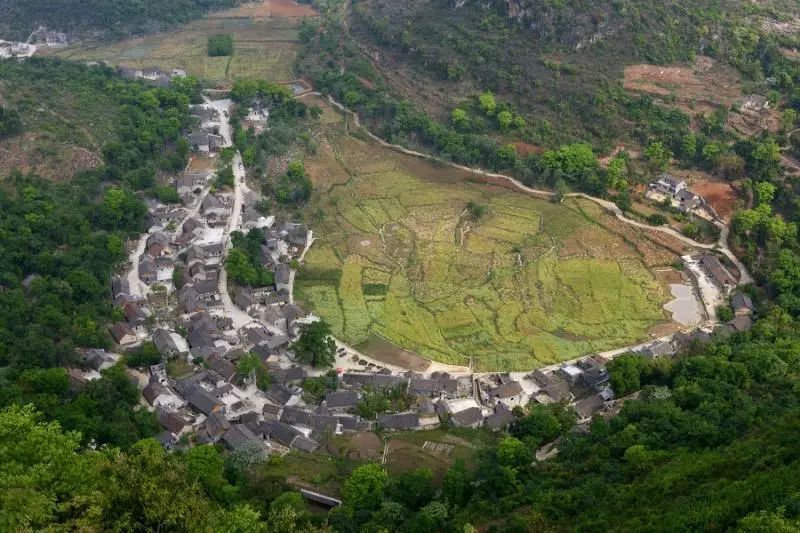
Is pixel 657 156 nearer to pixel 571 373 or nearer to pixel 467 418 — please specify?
pixel 571 373

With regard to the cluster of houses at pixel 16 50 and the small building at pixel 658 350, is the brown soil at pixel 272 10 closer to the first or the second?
the cluster of houses at pixel 16 50

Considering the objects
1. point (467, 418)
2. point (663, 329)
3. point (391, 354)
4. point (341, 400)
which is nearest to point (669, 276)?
point (663, 329)

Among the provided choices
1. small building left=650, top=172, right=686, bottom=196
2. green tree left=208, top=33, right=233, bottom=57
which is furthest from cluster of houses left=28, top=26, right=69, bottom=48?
small building left=650, top=172, right=686, bottom=196

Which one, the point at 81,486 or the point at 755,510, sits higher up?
the point at 81,486

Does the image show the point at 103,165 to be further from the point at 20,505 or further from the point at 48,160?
the point at 20,505

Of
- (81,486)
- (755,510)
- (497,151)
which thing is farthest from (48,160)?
(755,510)

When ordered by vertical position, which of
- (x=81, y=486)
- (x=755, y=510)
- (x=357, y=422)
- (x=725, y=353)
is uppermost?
(x=81, y=486)

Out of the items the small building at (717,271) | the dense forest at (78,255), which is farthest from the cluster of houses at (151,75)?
the small building at (717,271)

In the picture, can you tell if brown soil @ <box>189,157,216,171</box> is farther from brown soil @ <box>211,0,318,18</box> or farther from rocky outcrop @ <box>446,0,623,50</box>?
brown soil @ <box>211,0,318,18</box>
